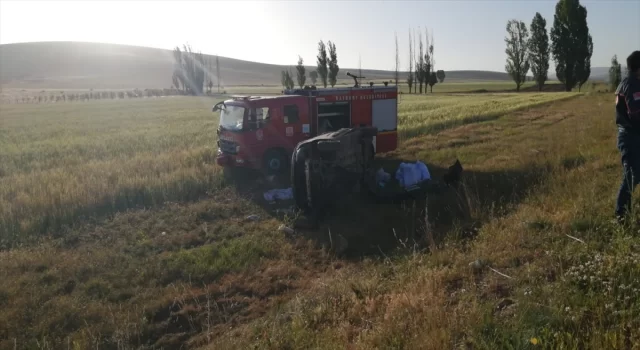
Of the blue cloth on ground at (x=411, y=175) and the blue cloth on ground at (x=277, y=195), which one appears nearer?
the blue cloth on ground at (x=277, y=195)

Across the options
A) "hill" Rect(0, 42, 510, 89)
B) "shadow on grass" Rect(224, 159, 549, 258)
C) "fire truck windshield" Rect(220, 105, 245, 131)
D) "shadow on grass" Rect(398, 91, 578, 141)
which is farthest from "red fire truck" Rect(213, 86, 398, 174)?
"hill" Rect(0, 42, 510, 89)

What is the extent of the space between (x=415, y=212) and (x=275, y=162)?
5112mm

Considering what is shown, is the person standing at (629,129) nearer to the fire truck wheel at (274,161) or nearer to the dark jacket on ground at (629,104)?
the dark jacket on ground at (629,104)

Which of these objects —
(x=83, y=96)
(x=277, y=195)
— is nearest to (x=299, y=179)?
(x=277, y=195)

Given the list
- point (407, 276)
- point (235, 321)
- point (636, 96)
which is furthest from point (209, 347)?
point (636, 96)

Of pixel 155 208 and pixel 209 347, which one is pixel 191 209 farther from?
pixel 209 347

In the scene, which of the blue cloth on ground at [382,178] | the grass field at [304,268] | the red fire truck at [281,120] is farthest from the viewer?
the red fire truck at [281,120]

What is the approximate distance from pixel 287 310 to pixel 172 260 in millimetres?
2840

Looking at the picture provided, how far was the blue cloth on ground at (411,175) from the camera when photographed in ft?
35.8

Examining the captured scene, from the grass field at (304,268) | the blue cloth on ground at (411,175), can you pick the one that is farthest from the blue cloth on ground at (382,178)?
the grass field at (304,268)

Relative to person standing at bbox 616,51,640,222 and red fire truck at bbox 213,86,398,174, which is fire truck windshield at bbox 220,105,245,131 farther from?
person standing at bbox 616,51,640,222

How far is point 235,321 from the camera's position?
18.8ft

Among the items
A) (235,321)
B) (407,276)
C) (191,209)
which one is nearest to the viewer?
(407,276)

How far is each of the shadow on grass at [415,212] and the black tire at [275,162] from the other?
1343 millimetres
